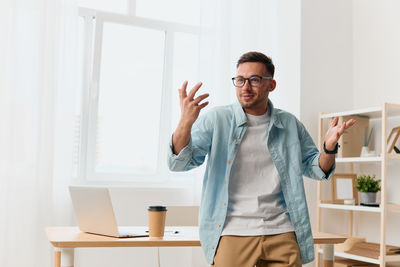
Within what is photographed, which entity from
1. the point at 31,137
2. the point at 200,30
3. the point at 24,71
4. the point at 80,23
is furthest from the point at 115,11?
the point at 31,137

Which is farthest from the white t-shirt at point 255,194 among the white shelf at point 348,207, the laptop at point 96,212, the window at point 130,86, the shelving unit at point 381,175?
the window at point 130,86

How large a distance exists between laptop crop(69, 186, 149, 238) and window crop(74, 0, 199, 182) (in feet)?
4.67

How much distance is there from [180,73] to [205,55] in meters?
0.30

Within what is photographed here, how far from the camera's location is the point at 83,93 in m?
3.59

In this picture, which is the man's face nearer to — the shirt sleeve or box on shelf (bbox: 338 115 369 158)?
the shirt sleeve

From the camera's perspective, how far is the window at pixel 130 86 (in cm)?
367

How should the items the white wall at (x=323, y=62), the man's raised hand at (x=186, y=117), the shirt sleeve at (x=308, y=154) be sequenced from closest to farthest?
the man's raised hand at (x=186, y=117) → the shirt sleeve at (x=308, y=154) → the white wall at (x=323, y=62)

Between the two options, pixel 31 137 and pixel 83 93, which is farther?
pixel 83 93

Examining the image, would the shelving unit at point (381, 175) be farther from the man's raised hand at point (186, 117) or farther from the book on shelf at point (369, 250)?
the man's raised hand at point (186, 117)

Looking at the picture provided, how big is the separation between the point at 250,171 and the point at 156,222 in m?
0.62

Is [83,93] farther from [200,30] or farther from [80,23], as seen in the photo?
[200,30]

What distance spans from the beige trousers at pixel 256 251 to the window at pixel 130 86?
2123 mm

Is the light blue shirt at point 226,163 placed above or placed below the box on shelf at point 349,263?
above

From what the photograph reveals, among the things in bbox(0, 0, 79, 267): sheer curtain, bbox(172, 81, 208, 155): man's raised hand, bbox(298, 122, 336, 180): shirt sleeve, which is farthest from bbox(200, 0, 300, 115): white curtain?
bbox(172, 81, 208, 155): man's raised hand
